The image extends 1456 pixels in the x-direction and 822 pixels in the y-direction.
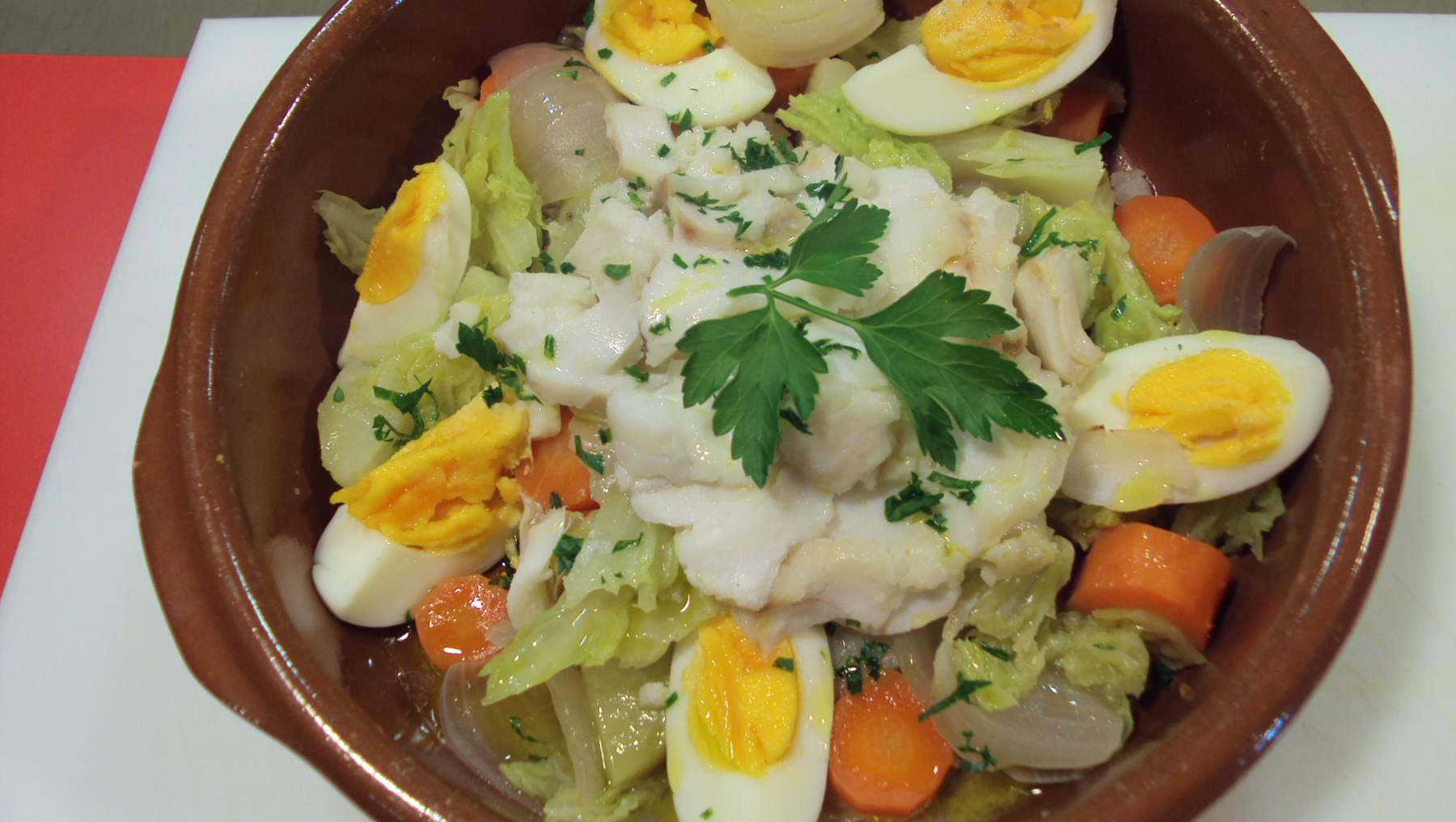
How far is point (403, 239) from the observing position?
1.92 m

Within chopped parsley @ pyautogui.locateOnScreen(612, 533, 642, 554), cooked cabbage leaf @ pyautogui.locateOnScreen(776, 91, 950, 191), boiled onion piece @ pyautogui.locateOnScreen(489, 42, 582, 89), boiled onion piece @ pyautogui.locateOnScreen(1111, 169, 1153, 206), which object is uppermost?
boiled onion piece @ pyautogui.locateOnScreen(489, 42, 582, 89)

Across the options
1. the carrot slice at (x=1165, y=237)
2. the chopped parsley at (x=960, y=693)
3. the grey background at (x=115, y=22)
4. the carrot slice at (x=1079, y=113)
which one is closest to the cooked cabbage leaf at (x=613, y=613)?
the chopped parsley at (x=960, y=693)

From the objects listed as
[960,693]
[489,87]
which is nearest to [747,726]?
[960,693]

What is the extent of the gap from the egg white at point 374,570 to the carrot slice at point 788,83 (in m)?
1.15

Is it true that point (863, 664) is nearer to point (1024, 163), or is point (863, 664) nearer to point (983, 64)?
point (1024, 163)

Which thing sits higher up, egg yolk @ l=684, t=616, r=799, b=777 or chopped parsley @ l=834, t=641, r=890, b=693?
egg yolk @ l=684, t=616, r=799, b=777

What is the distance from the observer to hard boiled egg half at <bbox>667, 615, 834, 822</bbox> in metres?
1.50

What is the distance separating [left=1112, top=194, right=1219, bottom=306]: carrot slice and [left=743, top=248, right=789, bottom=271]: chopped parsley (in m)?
0.82

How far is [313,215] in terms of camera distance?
77.2 inches

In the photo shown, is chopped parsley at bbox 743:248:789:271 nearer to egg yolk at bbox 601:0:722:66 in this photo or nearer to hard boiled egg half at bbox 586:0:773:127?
hard boiled egg half at bbox 586:0:773:127

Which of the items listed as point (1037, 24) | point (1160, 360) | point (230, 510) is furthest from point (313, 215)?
point (1160, 360)

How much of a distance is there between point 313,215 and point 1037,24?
153 cm

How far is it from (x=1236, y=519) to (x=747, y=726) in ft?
3.00

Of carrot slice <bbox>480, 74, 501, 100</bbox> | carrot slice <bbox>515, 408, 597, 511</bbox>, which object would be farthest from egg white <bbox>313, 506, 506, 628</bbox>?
carrot slice <bbox>480, 74, 501, 100</bbox>
